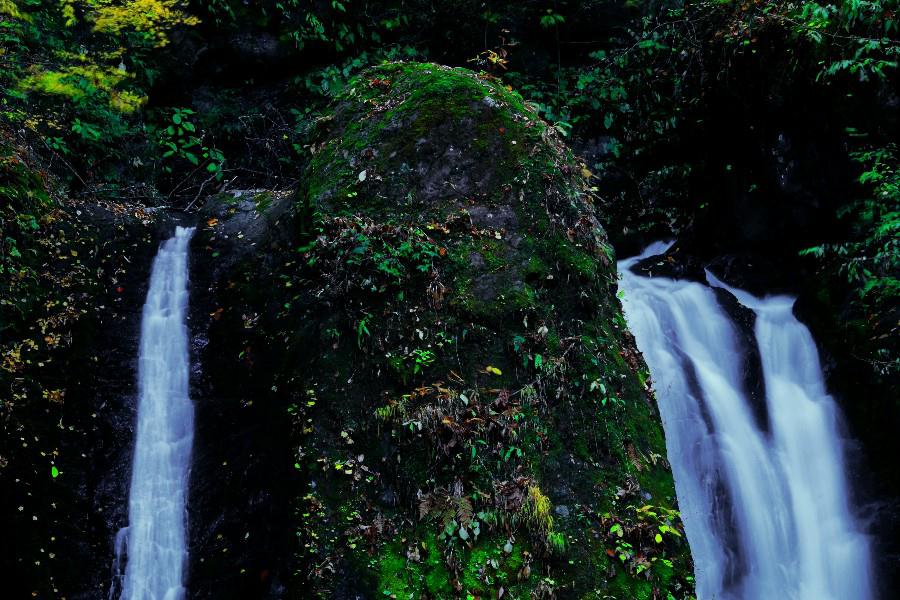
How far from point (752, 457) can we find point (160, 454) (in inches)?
267

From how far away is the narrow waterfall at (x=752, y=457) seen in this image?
21.0 ft

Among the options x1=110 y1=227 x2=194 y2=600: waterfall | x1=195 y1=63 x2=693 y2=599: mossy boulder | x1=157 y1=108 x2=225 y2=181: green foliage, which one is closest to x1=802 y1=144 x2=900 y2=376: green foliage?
x1=195 y1=63 x2=693 y2=599: mossy boulder

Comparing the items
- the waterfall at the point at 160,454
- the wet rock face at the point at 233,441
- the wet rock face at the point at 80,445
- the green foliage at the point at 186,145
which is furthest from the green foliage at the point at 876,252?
the green foliage at the point at 186,145

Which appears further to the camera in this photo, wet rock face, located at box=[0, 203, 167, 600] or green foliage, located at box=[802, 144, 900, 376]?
green foliage, located at box=[802, 144, 900, 376]

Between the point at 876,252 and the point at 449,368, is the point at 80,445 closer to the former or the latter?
the point at 449,368

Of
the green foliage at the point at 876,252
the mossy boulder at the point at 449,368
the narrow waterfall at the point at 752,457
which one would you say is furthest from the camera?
the green foliage at the point at 876,252

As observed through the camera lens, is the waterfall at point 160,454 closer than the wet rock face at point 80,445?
No

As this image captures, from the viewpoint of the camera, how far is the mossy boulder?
14.5ft

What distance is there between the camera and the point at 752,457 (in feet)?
23.3

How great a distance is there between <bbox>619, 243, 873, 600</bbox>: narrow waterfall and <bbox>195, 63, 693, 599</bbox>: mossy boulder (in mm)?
1937

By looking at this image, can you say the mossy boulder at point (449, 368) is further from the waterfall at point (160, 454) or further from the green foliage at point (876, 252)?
the green foliage at point (876, 252)

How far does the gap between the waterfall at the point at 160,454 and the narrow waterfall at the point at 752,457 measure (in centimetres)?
532

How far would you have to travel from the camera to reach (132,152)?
9984 millimetres

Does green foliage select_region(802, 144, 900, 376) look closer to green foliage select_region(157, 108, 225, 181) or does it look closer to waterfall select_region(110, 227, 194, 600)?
waterfall select_region(110, 227, 194, 600)
